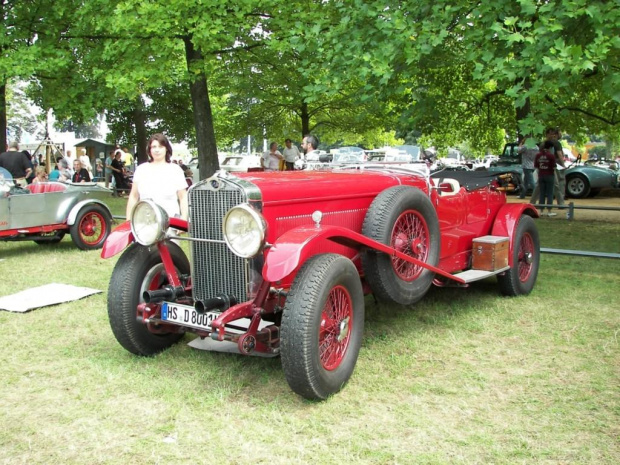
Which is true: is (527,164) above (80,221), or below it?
above

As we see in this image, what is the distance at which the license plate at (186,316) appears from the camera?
379cm

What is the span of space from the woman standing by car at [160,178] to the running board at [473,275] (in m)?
2.57

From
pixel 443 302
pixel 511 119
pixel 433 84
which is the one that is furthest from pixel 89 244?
pixel 511 119

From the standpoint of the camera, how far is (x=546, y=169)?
12.2 metres

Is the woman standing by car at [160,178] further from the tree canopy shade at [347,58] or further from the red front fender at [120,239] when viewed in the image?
the tree canopy shade at [347,58]

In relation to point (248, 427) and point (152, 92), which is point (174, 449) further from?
point (152, 92)

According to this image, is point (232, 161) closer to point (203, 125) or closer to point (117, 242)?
point (203, 125)

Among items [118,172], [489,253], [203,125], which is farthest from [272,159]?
[489,253]

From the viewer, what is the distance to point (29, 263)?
8180 mm

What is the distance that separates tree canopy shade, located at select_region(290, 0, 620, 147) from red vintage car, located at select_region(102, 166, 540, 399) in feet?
8.09

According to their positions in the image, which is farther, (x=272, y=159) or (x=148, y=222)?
(x=272, y=159)

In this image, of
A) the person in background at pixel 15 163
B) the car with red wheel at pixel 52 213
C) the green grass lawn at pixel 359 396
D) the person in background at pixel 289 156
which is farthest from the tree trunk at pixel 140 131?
the green grass lawn at pixel 359 396

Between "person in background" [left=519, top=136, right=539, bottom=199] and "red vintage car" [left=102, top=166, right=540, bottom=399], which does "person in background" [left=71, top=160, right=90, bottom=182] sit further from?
"red vintage car" [left=102, top=166, right=540, bottom=399]

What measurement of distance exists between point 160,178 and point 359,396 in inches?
118
